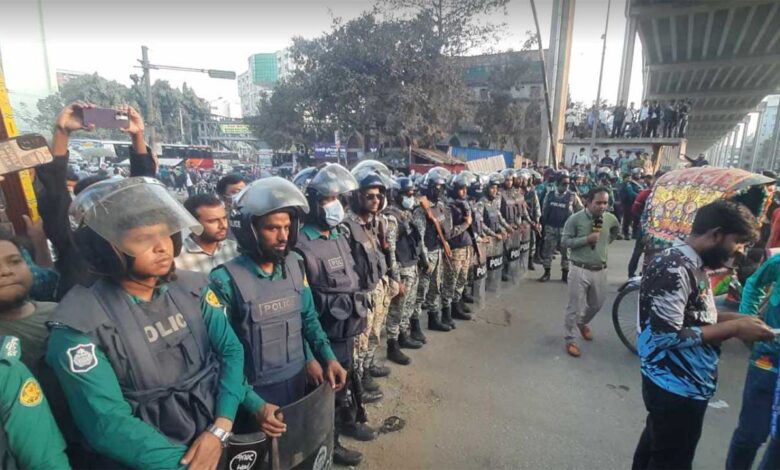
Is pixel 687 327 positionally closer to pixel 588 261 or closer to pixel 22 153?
pixel 588 261

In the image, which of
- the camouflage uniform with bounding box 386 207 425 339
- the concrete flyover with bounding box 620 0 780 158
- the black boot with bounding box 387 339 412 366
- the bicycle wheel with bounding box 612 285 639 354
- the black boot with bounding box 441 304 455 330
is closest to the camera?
the camouflage uniform with bounding box 386 207 425 339

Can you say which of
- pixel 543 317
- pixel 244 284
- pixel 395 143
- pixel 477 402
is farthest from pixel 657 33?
pixel 244 284

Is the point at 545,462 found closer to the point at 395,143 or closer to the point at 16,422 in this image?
the point at 16,422

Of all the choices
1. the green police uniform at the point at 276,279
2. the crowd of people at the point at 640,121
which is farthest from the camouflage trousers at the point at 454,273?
the crowd of people at the point at 640,121

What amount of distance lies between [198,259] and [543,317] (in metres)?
4.51

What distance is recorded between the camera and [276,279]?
82.5 inches

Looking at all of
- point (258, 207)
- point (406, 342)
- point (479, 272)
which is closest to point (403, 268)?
point (406, 342)

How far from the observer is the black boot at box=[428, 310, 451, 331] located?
507 centimetres

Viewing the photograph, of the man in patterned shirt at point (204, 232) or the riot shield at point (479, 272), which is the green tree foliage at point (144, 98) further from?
the man in patterned shirt at point (204, 232)

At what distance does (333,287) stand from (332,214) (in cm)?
51

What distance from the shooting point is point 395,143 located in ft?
66.9

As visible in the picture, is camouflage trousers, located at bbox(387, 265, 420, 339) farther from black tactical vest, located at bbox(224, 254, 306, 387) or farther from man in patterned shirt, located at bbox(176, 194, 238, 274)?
black tactical vest, located at bbox(224, 254, 306, 387)

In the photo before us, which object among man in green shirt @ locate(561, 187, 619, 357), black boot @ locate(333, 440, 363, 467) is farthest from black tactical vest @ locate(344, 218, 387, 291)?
man in green shirt @ locate(561, 187, 619, 357)

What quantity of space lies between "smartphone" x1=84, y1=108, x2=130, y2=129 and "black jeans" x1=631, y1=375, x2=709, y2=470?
130 inches
